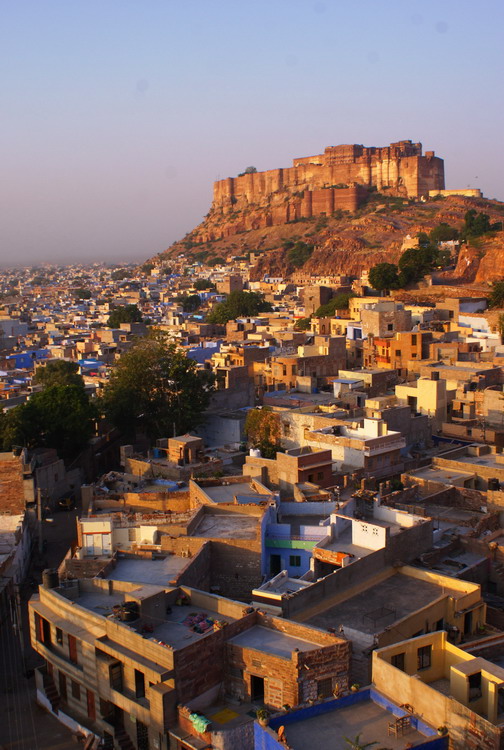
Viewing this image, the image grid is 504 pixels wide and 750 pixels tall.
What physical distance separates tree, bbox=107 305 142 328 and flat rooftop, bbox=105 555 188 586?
109 ft

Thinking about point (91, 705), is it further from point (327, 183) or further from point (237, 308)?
point (327, 183)

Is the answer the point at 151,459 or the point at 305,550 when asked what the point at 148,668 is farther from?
the point at 151,459

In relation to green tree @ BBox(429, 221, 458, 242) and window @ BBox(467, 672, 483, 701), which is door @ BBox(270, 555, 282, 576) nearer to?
window @ BBox(467, 672, 483, 701)

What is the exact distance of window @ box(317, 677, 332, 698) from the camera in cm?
804

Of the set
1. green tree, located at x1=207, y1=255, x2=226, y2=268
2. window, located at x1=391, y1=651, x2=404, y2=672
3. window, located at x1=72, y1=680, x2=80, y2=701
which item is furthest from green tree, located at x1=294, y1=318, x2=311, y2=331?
green tree, located at x1=207, y1=255, x2=226, y2=268

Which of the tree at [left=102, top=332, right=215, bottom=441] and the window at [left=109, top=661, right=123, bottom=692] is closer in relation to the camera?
the window at [left=109, top=661, right=123, bottom=692]

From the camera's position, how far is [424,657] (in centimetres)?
811

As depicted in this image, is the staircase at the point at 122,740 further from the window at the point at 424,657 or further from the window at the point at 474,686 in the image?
the window at the point at 474,686

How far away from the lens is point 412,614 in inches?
359

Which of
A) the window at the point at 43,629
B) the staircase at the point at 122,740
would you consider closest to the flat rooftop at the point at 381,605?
the staircase at the point at 122,740

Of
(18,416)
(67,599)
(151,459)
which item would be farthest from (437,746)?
(18,416)

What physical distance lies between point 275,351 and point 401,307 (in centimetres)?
586

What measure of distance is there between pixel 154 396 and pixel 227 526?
Result: 990cm

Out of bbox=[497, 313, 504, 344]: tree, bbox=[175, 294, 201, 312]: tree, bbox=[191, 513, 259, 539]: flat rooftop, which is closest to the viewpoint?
bbox=[191, 513, 259, 539]: flat rooftop
